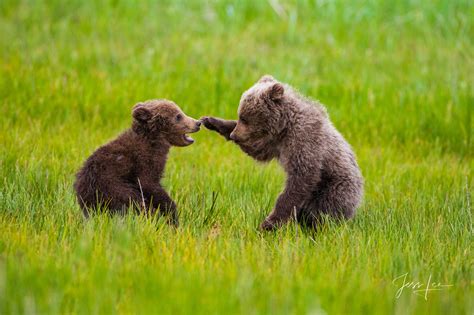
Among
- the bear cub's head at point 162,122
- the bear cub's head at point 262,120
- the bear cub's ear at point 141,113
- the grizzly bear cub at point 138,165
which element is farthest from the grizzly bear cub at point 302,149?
the bear cub's ear at point 141,113

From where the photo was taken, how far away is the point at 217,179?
7234 millimetres

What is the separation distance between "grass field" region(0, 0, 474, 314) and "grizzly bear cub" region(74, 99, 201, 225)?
0.80 feet

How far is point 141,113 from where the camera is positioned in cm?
611

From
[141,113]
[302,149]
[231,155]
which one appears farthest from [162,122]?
[231,155]

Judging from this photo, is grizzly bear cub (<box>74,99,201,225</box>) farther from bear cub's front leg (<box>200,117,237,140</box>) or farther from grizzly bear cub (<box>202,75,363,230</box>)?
grizzly bear cub (<box>202,75,363,230</box>)

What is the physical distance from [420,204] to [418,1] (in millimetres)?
7328

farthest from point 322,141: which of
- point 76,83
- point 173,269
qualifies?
point 76,83

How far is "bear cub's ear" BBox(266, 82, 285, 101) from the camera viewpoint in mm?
6156
